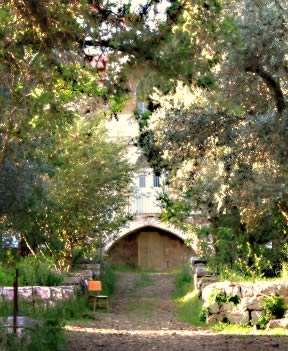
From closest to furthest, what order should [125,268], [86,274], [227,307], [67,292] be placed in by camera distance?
1. [227,307]
2. [67,292]
3. [86,274]
4. [125,268]

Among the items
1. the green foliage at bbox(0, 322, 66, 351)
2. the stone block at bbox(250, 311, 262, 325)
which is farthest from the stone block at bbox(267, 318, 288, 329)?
the green foliage at bbox(0, 322, 66, 351)

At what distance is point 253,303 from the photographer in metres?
14.6

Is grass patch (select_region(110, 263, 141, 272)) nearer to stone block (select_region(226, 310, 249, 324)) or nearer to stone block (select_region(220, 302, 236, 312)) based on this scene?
stone block (select_region(220, 302, 236, 312))

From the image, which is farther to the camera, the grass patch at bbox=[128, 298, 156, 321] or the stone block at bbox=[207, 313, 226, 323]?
the grass patch at bbox=[128, 298, 156, 321]

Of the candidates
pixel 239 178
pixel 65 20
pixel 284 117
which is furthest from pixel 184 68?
pixel 239 178

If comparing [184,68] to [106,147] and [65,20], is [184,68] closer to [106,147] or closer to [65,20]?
[65,20]

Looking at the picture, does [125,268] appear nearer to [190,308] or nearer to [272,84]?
[190,308]

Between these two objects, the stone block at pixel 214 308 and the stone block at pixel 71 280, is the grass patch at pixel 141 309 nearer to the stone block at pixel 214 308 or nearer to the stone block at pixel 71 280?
the stone block at pixel 71 280

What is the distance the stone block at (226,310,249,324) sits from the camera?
48.0 ft

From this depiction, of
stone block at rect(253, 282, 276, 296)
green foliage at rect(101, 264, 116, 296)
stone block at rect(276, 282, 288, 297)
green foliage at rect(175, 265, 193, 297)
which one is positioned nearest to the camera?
stone block at rect(276, 282, 288, 297)

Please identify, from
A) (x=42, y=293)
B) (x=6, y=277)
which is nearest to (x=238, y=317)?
(x=42, y=293)

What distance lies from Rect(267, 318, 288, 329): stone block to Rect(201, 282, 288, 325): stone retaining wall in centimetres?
46

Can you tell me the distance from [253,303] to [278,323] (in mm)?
850

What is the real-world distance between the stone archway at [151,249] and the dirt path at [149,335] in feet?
48.8
